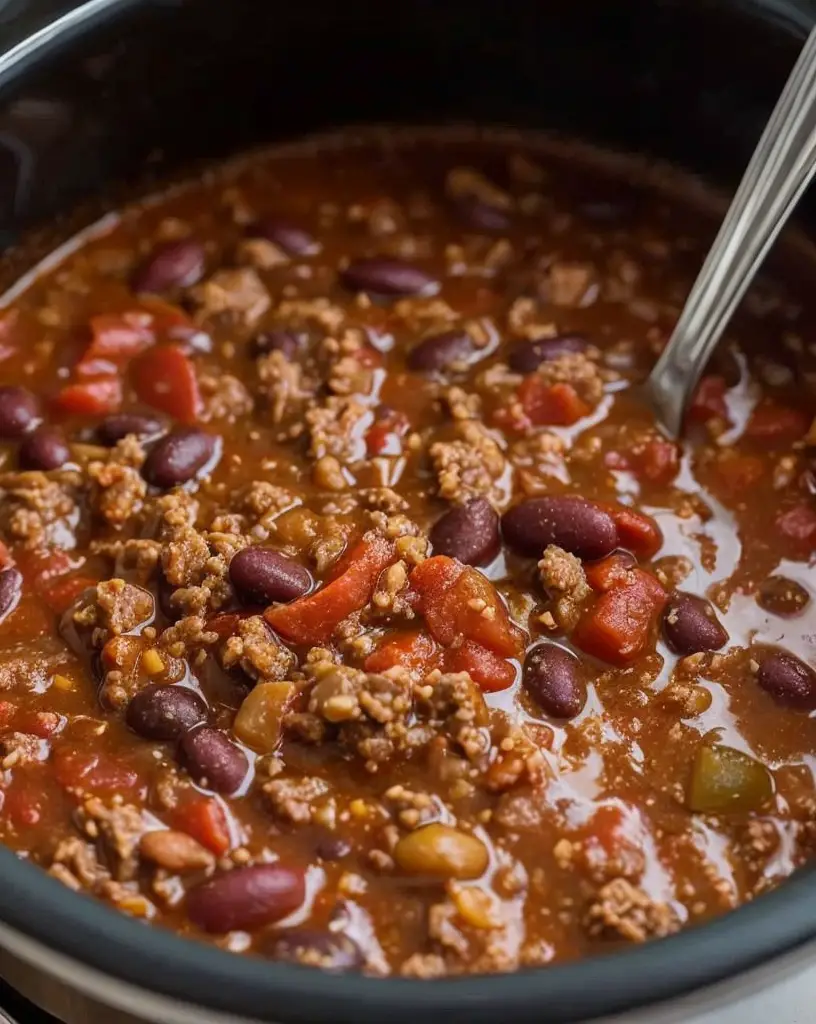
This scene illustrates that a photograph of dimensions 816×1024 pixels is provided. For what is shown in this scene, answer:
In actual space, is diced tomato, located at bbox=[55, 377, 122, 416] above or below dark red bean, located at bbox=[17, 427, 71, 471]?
above

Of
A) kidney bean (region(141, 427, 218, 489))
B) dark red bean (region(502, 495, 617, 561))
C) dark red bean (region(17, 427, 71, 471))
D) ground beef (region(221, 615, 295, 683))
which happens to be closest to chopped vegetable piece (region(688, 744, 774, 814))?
dark red bean (region(502, 495, 617, 561))

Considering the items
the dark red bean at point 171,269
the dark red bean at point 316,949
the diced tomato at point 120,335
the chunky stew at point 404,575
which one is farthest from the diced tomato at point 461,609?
the dark red bean at point 171,269

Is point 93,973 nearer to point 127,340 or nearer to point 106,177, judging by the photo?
point 127,340

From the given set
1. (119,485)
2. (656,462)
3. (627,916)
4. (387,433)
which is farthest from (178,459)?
(627,916)

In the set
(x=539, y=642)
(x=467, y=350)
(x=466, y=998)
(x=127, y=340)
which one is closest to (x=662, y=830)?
(x=539, y=642)

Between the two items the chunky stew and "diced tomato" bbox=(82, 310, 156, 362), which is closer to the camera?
the chunky stew

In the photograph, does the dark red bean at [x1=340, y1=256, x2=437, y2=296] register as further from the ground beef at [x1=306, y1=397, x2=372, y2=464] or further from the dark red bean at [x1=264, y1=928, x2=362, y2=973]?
the dark red bean at [x1=264, y1=928, x2=362, y2=973]
